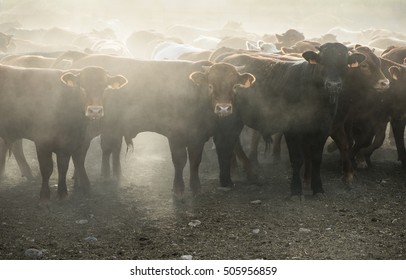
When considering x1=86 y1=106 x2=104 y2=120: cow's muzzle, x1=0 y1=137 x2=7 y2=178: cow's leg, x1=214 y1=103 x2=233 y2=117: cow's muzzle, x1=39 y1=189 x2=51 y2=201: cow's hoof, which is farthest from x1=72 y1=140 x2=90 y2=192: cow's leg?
x1=214 y1=103 x2=233 y2=117: cow's muzzle

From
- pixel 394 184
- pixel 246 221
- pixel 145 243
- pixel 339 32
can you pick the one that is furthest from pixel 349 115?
pixel 339 32

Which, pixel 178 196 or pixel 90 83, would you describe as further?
pixel 178 196

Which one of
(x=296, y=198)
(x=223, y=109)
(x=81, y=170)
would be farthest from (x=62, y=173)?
(x=296, y=198)

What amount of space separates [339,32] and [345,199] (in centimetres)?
2164

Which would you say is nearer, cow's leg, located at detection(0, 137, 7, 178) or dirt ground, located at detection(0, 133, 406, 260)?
dirt ground, located at detection(0, 133, 406, 260)

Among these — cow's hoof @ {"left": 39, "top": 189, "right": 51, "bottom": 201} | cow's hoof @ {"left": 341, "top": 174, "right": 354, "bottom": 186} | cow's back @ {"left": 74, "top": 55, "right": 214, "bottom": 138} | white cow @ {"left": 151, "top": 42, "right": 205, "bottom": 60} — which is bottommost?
cow's hoof @ {"left": 341, "top": 174, "right": 354, "bottom": 186}

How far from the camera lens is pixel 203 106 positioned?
807 centimetres

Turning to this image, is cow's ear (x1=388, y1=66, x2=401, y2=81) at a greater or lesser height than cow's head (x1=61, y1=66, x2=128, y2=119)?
lesser

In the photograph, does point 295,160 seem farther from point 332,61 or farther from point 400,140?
point 400,140

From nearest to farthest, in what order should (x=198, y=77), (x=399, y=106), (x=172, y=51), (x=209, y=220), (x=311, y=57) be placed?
1. (x=209, y=220)
2. (x=311, y=57)
3. (x=198, y=77)
4. (x=399, y=106)
5. (x=172, y=51)

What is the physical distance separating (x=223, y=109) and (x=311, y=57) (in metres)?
1.30

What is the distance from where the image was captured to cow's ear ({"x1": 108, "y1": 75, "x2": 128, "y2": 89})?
7.63 meters

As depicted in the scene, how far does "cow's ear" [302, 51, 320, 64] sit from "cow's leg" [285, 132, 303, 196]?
1.07m

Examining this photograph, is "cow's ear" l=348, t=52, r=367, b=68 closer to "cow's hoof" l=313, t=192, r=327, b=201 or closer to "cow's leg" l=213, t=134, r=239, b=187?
"cow's hoof" l=313, t=192, r=327, b=201
